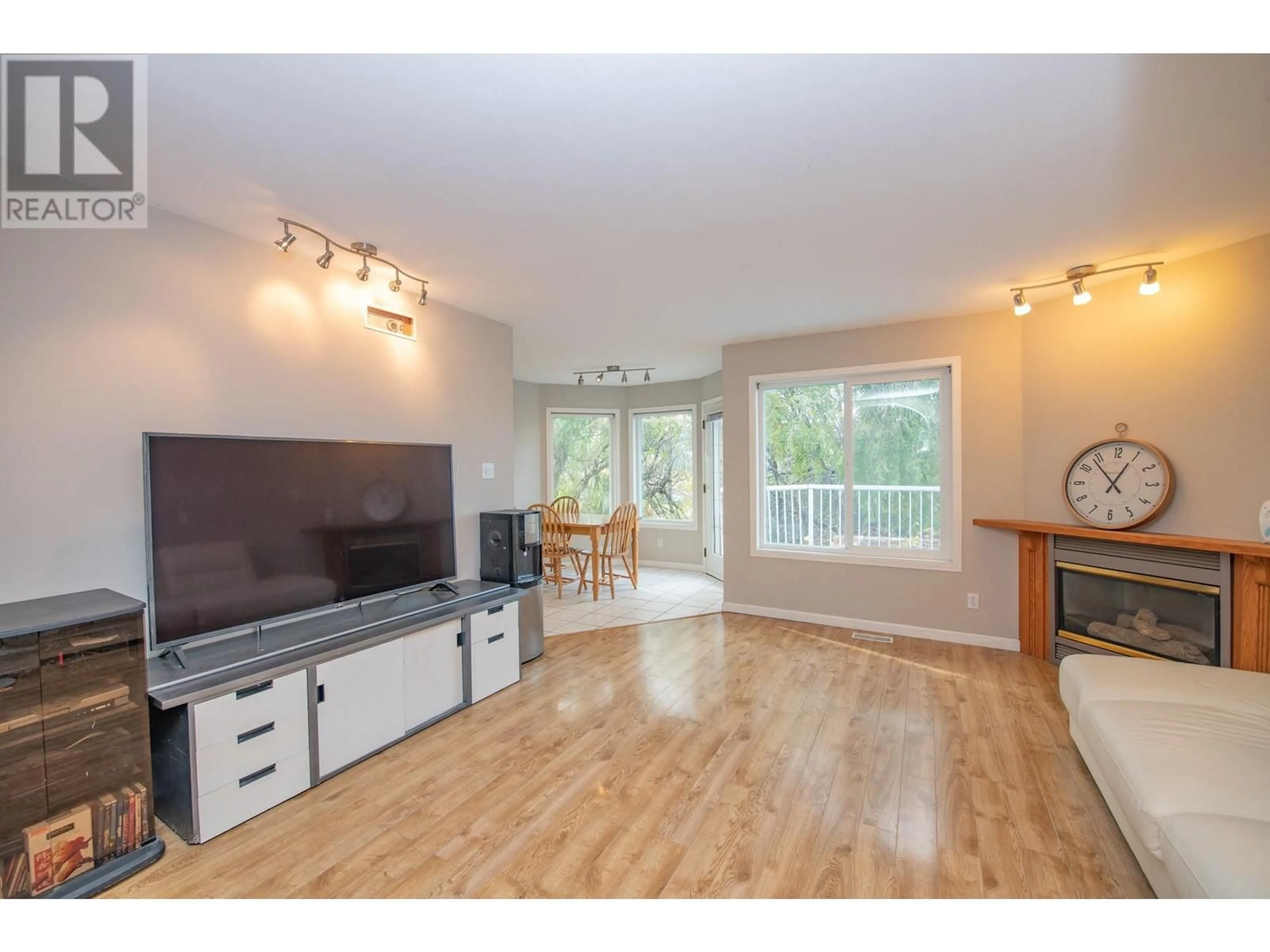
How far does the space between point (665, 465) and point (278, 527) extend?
5039mm

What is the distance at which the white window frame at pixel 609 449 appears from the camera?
679 centimetres

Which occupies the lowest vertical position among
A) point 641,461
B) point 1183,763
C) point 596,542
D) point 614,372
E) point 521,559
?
point 1183,763

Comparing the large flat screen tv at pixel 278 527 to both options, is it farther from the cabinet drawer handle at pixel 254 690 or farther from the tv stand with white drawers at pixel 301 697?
the cabinet drawer handle at pixel 254 690

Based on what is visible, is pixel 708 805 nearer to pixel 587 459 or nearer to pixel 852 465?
pixel 852 465

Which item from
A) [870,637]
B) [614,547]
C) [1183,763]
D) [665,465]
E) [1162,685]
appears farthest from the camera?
[665,465]

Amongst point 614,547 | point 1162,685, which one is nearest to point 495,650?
point 614,547

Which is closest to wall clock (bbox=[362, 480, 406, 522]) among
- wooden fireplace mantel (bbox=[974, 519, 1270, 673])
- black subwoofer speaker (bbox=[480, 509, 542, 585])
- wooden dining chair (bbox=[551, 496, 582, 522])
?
black subwoofer speaker (bbox=[480, 509, 542, 585])

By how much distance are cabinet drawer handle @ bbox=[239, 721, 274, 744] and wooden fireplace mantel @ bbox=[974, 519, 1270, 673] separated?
14.0 feet

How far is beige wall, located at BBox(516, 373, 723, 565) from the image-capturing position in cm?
648

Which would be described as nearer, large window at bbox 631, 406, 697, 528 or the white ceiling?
the white ceiling

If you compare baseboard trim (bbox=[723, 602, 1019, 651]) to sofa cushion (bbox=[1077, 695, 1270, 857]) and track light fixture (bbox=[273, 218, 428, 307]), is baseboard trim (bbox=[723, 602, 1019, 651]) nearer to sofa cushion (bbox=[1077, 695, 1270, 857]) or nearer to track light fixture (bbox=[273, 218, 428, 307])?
sofa cushion (bbox=[1077, 695, 1270, 857])

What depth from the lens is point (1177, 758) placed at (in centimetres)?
156
